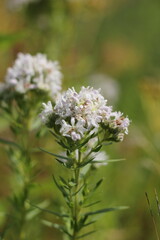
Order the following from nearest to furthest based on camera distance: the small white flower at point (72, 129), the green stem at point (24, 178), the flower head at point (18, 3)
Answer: the small white flower at point (72, 129), the green stem at point (24, 178), the flower head at point (18, 3)

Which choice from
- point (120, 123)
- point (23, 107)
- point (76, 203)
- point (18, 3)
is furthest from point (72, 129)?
point (18, 3)

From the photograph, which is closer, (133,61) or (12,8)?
(12,8)

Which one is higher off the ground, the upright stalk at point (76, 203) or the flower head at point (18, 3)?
the flower head at point (18, 3)

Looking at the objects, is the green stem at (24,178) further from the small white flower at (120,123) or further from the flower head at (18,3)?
the flower head at (18,3)

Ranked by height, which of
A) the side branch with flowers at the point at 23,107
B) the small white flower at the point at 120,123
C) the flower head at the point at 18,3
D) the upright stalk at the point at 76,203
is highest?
the flower head at the point at 18,3

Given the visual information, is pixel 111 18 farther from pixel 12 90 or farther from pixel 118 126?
pixel 118 126

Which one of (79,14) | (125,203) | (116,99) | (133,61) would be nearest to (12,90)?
(125,203)

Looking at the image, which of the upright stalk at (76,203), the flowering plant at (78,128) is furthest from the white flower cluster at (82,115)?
the upright stalk at (76,203)
